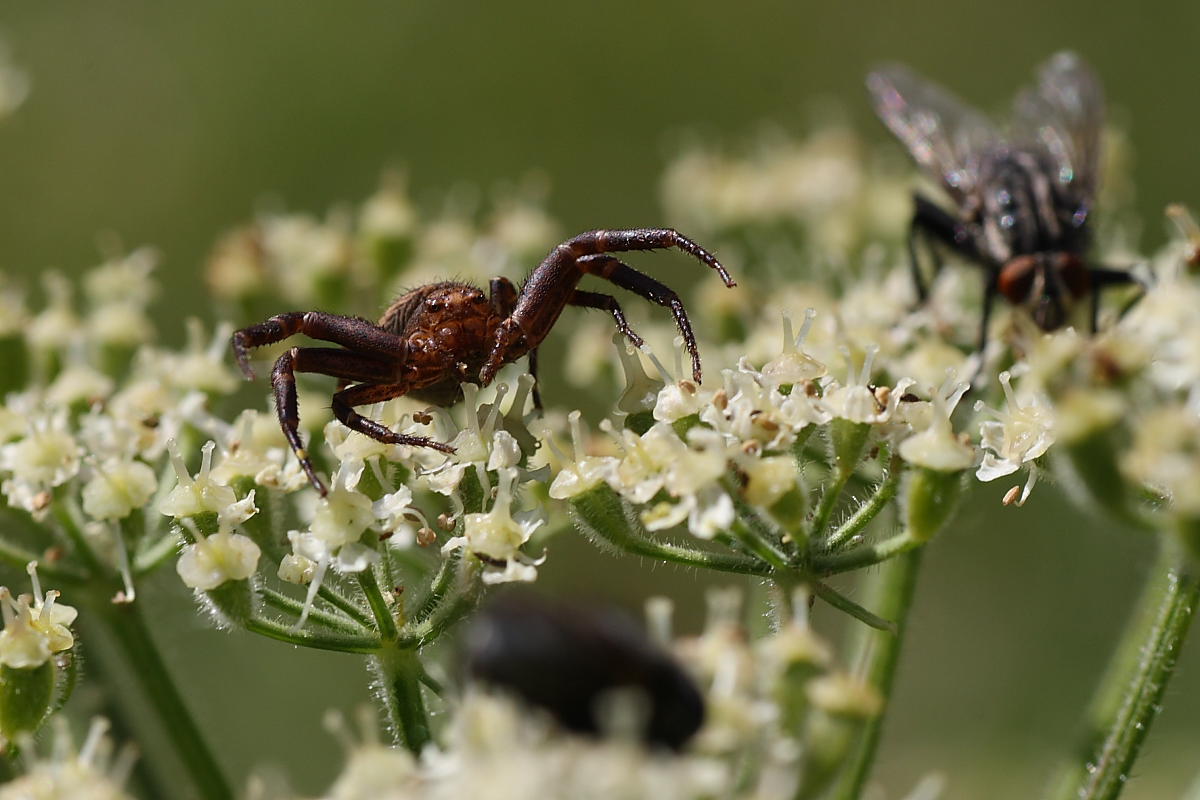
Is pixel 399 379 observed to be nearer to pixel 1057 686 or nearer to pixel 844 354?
pixel 844 354

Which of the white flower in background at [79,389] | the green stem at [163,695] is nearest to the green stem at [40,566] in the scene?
the green stem at [163,695]

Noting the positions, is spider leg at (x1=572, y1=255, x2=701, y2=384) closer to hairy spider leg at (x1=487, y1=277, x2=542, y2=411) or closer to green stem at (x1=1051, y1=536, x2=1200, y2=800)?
hairy spider leg at (x1=487, y1=277, x2=542, y2=411)

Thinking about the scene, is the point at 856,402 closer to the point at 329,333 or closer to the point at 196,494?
the point at 329,333

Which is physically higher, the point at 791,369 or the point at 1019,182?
the point at 1019,182

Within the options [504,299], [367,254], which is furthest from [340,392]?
[367,254]

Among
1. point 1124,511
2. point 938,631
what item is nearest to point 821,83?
point 938,631

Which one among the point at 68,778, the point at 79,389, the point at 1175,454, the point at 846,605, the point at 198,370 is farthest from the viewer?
the point at 198,370
